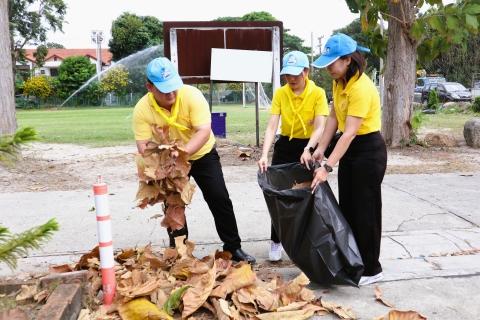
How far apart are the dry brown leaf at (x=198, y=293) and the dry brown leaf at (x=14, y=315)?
3.15ft

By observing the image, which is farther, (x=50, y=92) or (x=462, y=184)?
(x=50, y=92)

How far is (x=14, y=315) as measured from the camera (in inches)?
117

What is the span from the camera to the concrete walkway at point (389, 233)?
3.57 m

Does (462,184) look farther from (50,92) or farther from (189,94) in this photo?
(50,92)

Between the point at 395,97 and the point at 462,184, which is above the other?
the point at 395,97

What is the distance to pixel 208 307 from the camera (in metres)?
3.27

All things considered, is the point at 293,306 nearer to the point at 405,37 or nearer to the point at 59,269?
the point at 59,269

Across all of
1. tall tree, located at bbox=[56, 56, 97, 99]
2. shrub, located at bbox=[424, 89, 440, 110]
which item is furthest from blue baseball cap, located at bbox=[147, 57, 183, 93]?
tall tree, located at bbox=[56, 56, 97, 99]

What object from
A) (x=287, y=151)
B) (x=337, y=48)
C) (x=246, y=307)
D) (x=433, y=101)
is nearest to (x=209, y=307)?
(x=246, y=307)

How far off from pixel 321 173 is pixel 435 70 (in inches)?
1787

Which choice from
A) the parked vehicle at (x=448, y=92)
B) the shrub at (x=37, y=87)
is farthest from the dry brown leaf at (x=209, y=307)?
the shrub at (x=37, y=87)

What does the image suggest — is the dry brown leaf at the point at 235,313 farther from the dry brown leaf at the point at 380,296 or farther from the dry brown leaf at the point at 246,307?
the dry brown leaf at the point at 380,296

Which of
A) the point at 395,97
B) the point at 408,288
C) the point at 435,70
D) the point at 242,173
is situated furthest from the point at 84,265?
the point at 435,70

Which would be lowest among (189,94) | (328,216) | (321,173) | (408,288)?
(408,288)
